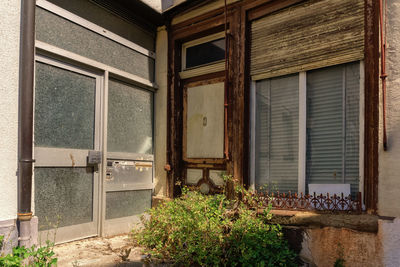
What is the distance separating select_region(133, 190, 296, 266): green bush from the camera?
→ 3.48 metres

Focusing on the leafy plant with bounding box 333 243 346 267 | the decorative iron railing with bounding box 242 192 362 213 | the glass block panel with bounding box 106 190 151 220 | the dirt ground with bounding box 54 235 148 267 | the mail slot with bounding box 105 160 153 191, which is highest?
the mail slot with bounding box 105 160 153 191

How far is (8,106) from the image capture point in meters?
3.45

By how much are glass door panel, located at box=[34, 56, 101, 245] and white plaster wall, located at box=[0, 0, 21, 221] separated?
0.35m

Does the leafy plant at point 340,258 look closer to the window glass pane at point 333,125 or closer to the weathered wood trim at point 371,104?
the weathered wood trim at point 371,104

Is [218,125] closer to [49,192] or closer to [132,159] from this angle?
[132,159]

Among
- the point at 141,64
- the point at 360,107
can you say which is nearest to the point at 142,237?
the point at 141,64

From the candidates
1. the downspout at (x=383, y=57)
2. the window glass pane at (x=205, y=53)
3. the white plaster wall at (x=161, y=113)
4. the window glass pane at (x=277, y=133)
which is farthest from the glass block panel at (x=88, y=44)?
the downspout at (x=383, y=57)

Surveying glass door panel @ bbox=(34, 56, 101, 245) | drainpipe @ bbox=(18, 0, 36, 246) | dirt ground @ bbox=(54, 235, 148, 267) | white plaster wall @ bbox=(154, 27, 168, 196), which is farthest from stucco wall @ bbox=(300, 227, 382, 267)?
drainpipe @ bbox=(18, 0, 36, 246)

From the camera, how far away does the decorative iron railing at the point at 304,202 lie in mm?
3623

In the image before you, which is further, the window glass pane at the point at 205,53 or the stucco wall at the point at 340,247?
the window glass pane at the point at 205,53

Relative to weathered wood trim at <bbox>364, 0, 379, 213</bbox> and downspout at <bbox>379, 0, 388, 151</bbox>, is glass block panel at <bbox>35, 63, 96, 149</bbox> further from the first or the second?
downspout at <bbox>379, 0, 388, 151</bbox>

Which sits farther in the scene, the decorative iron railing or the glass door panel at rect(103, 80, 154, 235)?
the glass door panel at rect(103, 80, 154, 235)

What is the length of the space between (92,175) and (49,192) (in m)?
0.67

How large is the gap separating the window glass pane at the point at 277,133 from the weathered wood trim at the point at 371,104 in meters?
0.92
